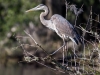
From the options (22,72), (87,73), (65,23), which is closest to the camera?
(87,73)

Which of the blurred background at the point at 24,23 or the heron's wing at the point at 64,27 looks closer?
the heron's wing at the point at 64,27

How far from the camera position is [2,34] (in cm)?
2098

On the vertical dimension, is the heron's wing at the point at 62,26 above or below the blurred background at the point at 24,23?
above

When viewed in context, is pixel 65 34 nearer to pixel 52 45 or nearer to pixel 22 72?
pixel 22 72

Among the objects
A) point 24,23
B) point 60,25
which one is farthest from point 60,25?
point 24,23

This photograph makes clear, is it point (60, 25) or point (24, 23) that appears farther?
point (24, 23)

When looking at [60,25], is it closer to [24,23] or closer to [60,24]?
[60,24]

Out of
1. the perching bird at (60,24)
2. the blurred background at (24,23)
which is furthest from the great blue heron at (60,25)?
the blurred background at (24,23)

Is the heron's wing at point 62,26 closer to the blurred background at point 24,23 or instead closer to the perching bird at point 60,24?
the perching bird at point 60,24

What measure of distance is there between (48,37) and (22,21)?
1.76m

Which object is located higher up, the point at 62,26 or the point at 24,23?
the point at 62,26

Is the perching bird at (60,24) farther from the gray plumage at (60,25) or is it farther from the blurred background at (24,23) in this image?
the blurred background at (24,23)

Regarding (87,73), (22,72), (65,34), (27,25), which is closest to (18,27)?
(27,25)

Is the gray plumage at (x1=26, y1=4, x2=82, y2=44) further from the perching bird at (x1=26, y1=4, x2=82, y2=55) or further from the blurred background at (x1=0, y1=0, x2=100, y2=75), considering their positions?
the blurred background at (x1=0, y1=0, x2=100, y2=75)
